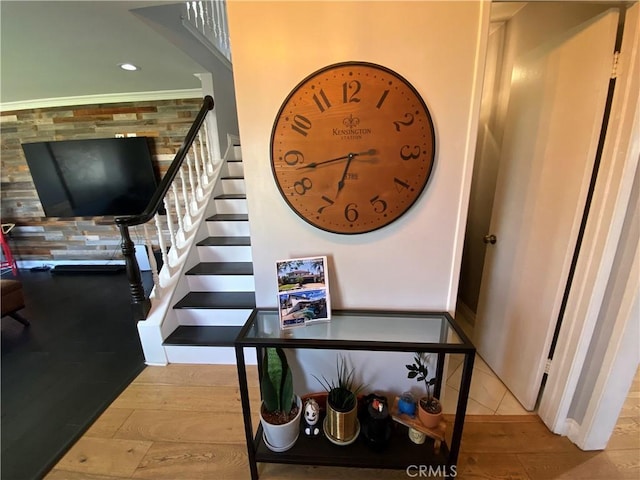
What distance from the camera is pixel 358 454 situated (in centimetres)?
119

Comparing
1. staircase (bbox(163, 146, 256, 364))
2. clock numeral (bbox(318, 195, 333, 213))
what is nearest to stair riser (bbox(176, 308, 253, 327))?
staircase (bbox(163, 146, 256, 364))

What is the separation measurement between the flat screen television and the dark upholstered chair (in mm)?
1438

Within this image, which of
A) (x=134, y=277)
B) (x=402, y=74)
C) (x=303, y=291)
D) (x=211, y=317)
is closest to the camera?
(x=402, y=74)

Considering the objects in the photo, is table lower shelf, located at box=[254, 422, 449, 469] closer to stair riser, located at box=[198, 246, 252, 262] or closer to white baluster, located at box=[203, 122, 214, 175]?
stair riser, located at box=[198, 246, 252, 262]

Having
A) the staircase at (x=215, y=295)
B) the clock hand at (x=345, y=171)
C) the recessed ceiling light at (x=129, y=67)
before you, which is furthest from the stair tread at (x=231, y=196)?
the clock hand at (x=345, y=171)

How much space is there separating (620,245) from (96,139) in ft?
15.4

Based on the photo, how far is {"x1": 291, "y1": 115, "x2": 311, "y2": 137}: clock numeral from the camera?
108 centimetres

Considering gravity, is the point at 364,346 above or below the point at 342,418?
above

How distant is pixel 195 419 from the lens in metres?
1.56

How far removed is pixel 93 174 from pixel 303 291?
148 inches

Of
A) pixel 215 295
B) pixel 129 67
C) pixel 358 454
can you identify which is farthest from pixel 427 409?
pixel 129 67

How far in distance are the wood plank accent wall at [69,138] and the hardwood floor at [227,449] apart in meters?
2.93

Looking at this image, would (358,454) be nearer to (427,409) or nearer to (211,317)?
(427,409)

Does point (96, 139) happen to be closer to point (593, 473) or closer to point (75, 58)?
point (75, 58)
